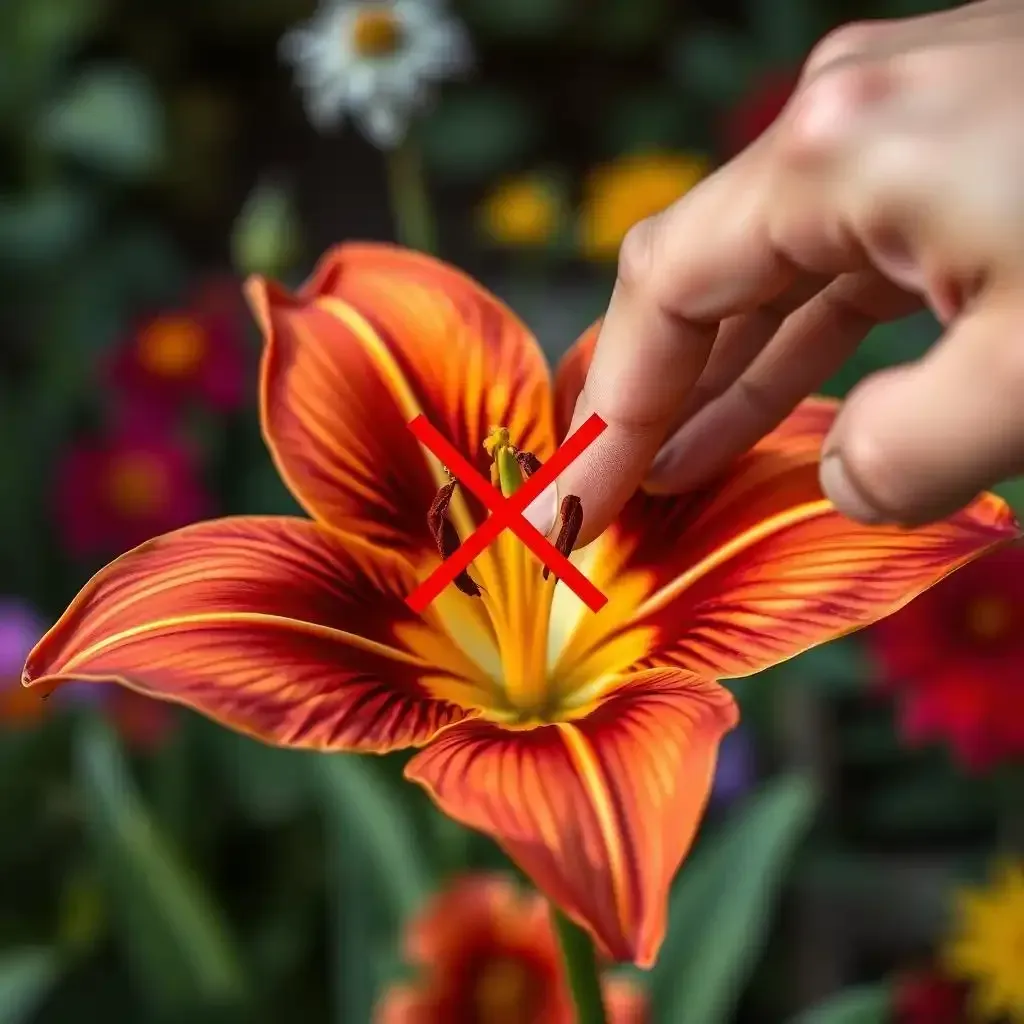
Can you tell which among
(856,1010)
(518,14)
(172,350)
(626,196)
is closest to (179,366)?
(172,350)

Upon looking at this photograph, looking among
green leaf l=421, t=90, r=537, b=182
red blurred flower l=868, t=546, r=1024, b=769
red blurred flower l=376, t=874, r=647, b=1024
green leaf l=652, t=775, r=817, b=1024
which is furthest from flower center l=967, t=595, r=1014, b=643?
green leaf l=421, t=90, r=537, b=182

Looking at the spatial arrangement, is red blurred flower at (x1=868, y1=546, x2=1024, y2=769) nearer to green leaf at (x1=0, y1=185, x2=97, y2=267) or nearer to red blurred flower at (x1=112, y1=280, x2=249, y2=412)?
red blurred flower at (x1=112, y1=280, x2=249, y2=412)

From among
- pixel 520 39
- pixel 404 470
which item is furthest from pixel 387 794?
pixel 520 39

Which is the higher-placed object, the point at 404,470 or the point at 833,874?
the point at 404,470

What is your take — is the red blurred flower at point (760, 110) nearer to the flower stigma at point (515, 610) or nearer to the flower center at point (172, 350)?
the flower center at point (172, 350)

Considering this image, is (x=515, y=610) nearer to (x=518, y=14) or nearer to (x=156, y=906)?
(x=156, y=906)

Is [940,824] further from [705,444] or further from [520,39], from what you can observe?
[520,39]
